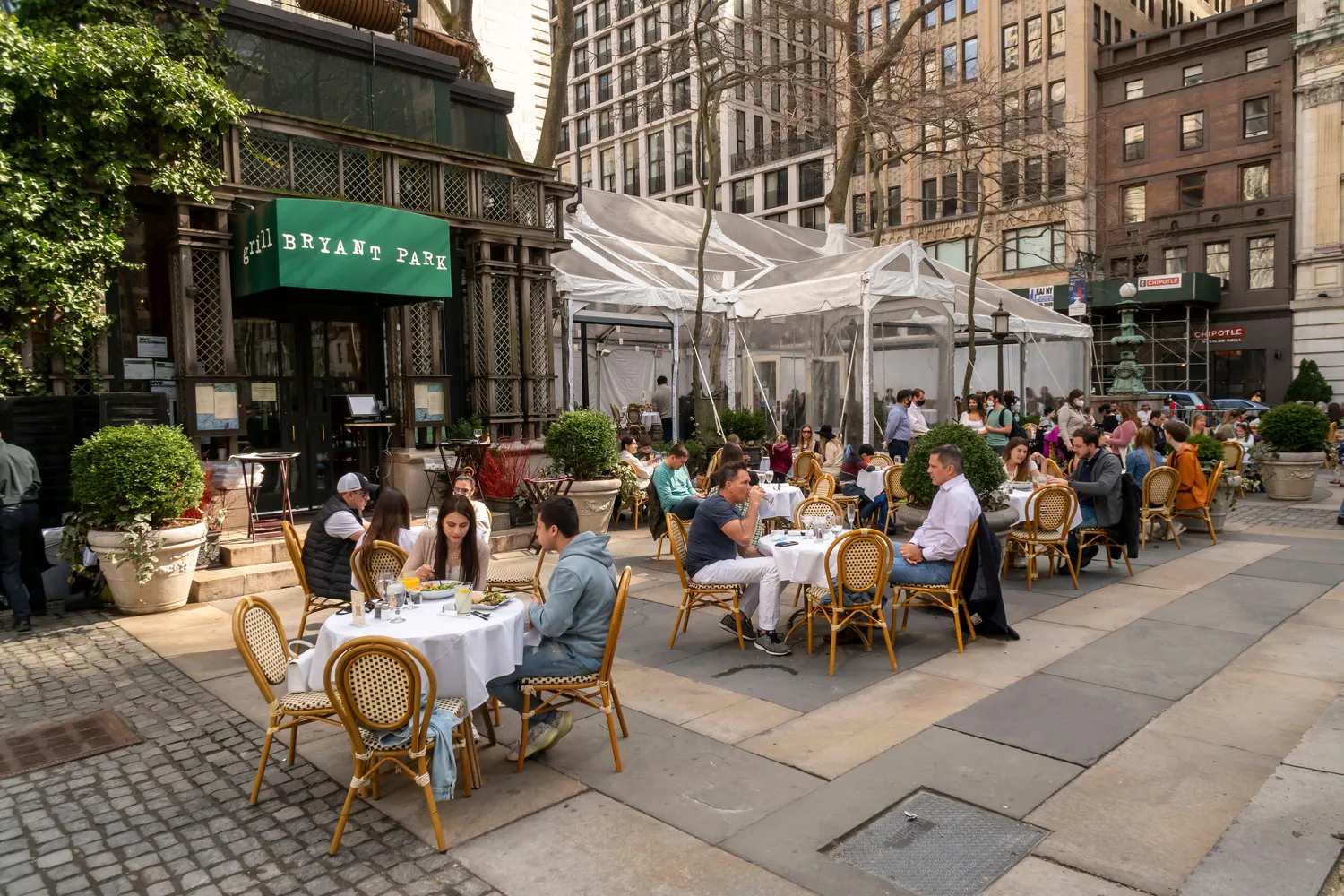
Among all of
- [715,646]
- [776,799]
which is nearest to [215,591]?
[715,646]

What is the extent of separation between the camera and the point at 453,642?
4.16 m

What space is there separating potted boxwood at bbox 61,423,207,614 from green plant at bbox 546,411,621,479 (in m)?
4.23

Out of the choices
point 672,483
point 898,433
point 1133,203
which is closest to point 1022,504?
point 672,483

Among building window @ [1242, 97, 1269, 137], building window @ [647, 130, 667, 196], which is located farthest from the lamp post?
building window @ [647, 130, 667, 196]

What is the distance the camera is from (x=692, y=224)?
20281 millimetres

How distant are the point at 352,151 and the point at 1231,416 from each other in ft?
52.2

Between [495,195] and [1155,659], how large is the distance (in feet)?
33.7

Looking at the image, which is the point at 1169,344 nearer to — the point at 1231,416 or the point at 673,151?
the point at 1231,416

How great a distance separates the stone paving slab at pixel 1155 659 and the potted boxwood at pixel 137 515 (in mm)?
7290

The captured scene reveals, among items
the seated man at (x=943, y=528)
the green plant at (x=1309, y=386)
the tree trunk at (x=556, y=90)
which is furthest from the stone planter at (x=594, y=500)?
the green plant at (x=1309, y=386)

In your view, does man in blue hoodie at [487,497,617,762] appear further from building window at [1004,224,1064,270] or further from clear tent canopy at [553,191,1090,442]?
building window at [1004,224,1064,270]

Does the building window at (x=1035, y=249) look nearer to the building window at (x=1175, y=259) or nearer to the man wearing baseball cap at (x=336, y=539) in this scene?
the building window at (x=1175, y=259)

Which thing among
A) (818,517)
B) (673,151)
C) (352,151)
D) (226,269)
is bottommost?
(818,517)

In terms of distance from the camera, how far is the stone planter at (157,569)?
775 cm
